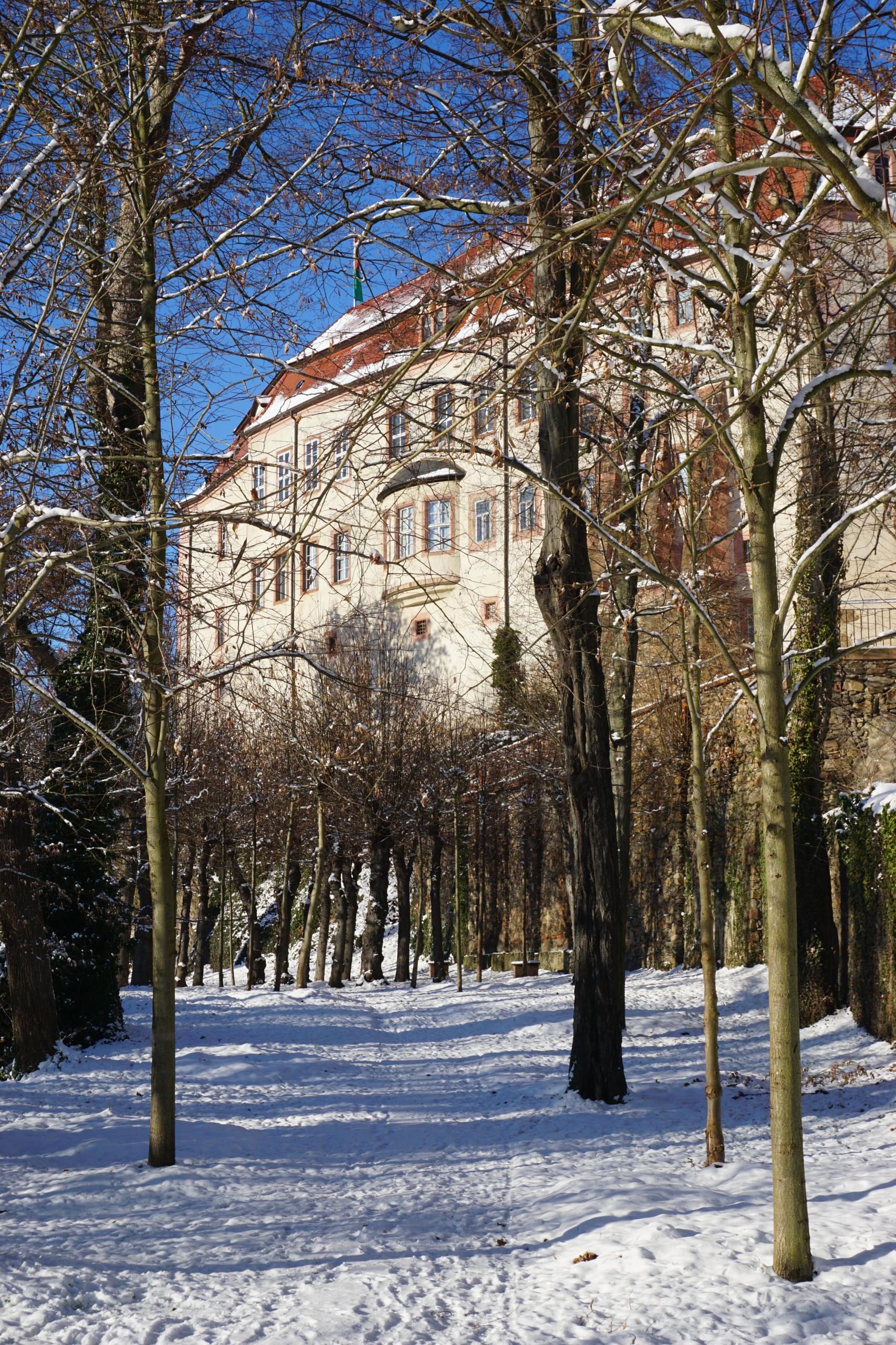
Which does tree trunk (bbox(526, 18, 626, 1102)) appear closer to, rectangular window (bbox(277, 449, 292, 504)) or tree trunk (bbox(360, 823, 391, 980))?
rectangular window (bbox(277, 449, 292, 504))

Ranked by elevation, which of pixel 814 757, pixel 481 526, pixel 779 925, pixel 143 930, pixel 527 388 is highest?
pixel 481 526

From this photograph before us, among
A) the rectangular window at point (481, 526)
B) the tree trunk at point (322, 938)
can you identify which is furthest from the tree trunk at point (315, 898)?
the rectangular window at point (481, 526)

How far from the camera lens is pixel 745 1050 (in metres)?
14.2

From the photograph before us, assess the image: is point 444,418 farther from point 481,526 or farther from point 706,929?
point 481,526

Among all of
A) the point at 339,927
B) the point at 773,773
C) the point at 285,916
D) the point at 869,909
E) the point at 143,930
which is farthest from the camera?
the point at 339,927

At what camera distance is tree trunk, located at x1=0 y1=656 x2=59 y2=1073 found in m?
13.0

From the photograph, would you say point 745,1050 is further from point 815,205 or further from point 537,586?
point 815,205

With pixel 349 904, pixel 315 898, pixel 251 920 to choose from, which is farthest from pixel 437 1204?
pixel 349 904

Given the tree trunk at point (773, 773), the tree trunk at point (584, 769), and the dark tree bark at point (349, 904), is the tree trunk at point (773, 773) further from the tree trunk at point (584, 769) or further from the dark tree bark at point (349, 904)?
the dark tree bark at point (349, 904)

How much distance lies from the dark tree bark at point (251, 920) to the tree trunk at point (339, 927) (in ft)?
7.18

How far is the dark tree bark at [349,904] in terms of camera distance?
31.2 meters

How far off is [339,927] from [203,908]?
4549 mm

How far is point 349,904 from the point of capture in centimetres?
3184

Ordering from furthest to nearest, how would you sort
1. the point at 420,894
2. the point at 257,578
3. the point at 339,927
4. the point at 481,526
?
the point at 481,526 → the point at 420,894 → the point at 339,927 → the point at 257,578
